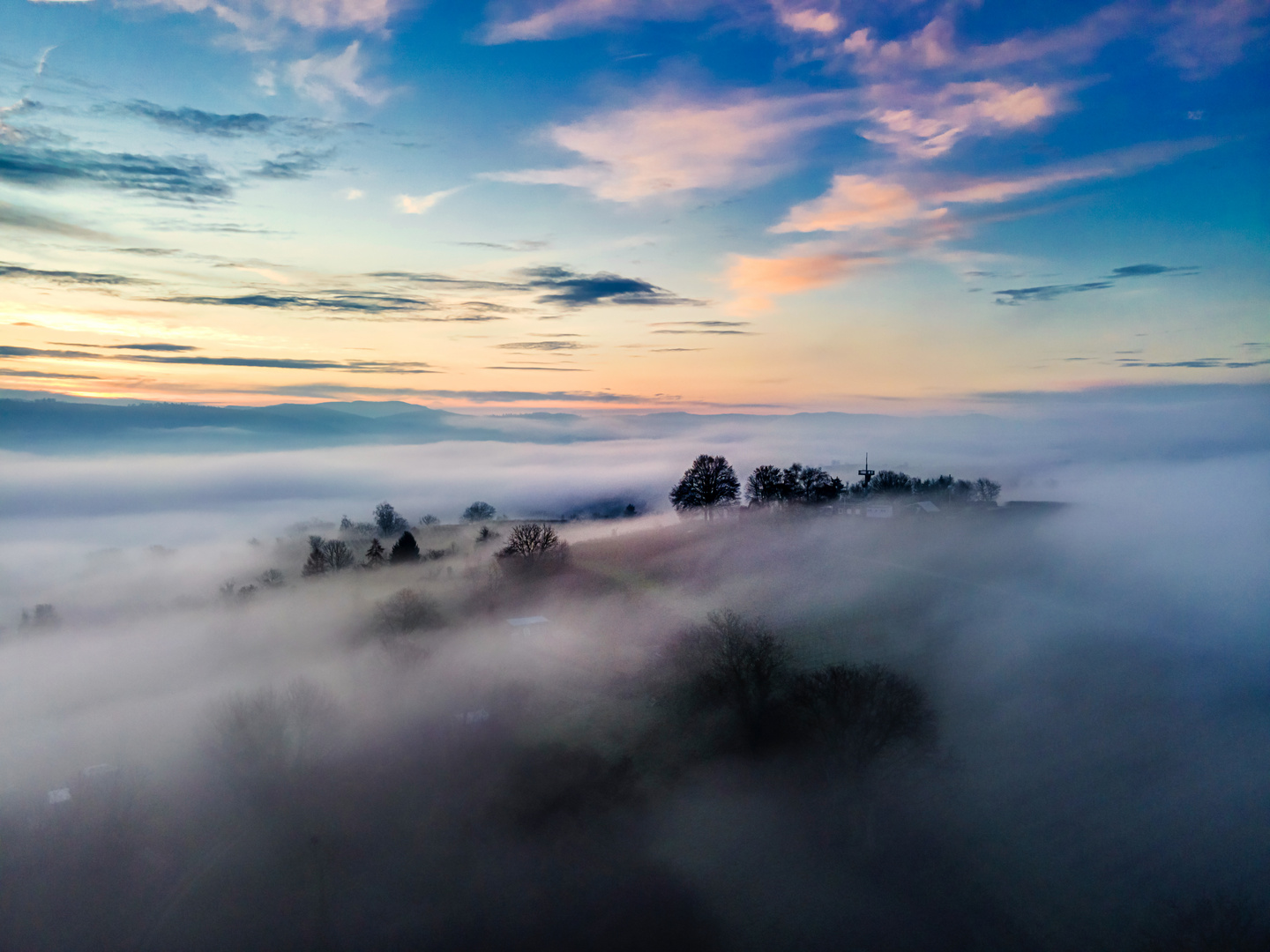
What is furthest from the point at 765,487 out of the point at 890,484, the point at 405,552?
the point at 405,552

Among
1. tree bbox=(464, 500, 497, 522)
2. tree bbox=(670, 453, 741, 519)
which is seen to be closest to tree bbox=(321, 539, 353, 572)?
tree bbox=(670, 453, 741, 519)

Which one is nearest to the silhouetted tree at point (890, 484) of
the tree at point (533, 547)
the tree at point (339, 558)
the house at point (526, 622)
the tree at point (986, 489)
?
the tree at point (986, 489)

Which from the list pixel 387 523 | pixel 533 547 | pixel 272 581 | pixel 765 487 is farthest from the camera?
pixel 387 523

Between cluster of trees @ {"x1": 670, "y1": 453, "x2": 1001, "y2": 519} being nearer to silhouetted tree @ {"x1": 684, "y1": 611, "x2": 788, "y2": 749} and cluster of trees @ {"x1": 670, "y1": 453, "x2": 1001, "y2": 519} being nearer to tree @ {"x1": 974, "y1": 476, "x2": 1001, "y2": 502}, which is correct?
tree @ {"x1": 974, "y1": 476, "x2": 1001, "y2": 502}

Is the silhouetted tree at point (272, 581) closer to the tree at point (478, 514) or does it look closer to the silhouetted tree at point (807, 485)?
the tree at point (478, 514)

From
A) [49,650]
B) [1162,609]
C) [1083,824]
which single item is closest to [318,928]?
[1083,824]

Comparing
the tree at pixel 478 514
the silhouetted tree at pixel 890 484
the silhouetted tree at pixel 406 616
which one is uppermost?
the silhouetted tree at pixel 890 484

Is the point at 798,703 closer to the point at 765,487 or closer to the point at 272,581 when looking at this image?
the point at 765,487
